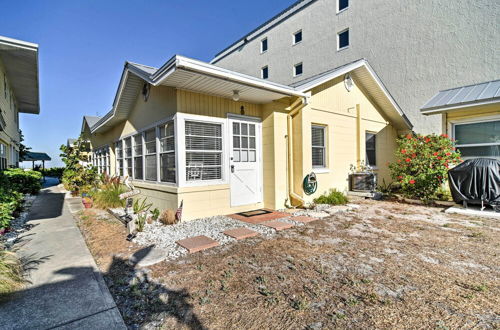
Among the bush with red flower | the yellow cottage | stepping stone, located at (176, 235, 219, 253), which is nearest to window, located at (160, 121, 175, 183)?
the yellow cottage

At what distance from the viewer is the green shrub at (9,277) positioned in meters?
2.45

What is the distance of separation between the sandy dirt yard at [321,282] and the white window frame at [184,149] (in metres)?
1.68

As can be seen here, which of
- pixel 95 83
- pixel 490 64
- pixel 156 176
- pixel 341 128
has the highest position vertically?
pixel 95 83

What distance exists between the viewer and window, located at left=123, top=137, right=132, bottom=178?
8.47 m

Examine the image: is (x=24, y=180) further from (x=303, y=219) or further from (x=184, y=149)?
(x=303, y=219)

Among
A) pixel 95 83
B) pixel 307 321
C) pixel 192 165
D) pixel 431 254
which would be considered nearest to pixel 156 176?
pixel 192 165

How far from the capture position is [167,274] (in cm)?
285

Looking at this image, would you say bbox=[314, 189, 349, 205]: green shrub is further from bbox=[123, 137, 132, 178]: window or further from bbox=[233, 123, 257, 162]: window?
bbox=[123, 137, 132, 178]: window

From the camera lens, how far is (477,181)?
5590 mm

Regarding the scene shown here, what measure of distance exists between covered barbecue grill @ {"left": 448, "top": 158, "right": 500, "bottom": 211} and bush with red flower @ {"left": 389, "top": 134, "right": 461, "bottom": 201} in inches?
25.8

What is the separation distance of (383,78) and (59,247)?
12776mm

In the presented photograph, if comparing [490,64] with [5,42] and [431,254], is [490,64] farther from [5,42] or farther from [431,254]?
[5,42]

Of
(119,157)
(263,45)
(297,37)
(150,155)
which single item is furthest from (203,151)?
(263,45)

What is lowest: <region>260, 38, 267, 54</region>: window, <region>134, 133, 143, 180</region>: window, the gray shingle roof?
<region>134, 133, 143, 180</region>: window
